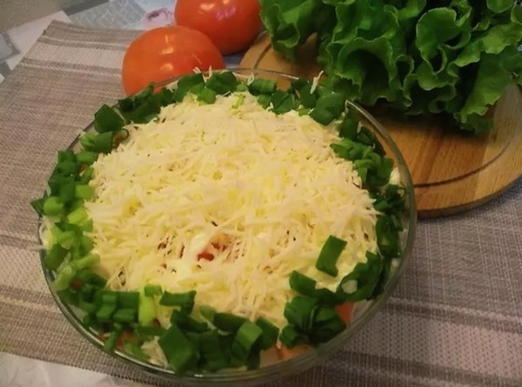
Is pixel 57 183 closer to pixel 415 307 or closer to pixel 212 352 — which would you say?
pixel 212 352

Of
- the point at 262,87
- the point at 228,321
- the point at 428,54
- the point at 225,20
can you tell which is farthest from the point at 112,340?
the point at 225,20

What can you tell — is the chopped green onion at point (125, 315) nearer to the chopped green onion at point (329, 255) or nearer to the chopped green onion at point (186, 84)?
the chopped green onion at point (329, 255)

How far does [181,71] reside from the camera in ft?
3.63

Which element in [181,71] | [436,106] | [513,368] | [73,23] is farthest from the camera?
[73,23]

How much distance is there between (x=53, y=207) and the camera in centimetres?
71

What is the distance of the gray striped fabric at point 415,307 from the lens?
30.4 inches

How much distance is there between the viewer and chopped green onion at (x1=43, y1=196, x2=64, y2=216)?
71 centimetres

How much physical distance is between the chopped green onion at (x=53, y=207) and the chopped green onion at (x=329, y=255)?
33 cm

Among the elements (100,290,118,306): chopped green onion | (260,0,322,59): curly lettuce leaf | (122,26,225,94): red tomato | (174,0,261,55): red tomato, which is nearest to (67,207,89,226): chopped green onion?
(100,290,118,306): chopped green onion

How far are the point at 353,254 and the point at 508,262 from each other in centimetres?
37

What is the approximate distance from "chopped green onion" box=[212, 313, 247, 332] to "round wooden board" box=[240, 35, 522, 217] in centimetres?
45

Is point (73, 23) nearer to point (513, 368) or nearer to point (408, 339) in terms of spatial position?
point (408, 339)

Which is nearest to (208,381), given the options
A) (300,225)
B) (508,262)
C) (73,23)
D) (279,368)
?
(279,368)

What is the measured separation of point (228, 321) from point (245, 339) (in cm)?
3
